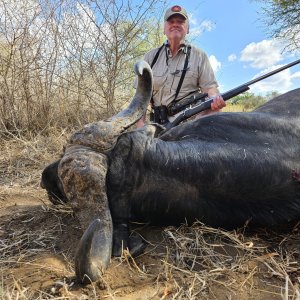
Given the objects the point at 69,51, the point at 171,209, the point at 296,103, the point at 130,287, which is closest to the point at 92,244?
the point at 130,287

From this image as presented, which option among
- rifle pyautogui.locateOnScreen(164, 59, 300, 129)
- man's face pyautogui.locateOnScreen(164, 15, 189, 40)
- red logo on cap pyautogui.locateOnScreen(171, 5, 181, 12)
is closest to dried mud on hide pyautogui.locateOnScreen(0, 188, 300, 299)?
rifle pyautogui.locateOnScreen(164, 59, 300, 129)

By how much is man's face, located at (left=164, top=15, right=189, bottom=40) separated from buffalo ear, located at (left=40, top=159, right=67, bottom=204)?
2.94 m

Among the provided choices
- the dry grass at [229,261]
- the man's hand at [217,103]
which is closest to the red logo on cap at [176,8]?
the man's hand at [217,103]

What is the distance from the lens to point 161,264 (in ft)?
5.91

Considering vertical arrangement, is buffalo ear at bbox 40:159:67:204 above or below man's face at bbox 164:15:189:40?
below

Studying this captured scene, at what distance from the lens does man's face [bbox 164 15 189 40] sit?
4.70 m

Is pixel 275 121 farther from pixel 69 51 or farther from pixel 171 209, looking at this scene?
pixel 69 51

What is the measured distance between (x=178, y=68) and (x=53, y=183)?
9.28ft

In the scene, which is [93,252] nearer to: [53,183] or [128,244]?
[128,244]

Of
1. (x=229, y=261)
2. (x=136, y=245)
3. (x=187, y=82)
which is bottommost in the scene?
(x=229, y=261)

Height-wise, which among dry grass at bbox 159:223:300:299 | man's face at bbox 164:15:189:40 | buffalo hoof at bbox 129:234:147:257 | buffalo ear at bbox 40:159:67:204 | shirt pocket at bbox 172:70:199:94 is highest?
man's face at bbox 164:15:189:40

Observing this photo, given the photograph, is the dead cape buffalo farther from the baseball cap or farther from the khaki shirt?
the baseball cap

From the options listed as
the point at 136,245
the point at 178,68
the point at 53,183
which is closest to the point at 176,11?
the point at 178,68

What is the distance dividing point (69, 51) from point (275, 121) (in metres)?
5.24
